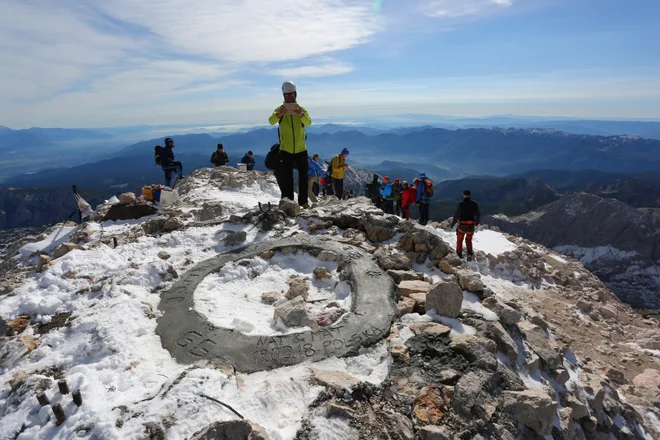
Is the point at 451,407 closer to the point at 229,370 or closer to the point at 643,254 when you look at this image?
the point at 229,370

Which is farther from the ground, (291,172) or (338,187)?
(291,172)

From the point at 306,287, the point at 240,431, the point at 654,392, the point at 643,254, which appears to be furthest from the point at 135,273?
the point at 643,254

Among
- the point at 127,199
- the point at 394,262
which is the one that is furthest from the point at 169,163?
the point at 394,262

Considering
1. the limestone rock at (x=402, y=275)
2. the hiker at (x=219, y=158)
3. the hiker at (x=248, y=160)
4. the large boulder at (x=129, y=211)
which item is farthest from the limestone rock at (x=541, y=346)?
the hiker at (x=248, y=160)

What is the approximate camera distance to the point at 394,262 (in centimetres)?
855

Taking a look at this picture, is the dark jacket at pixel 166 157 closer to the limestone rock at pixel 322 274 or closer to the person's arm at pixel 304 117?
the person's arm at pixel 304 117

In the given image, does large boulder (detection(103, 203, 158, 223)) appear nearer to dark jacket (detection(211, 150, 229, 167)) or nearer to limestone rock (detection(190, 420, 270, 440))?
dark jacket (detection(211, 150, 229, 167))

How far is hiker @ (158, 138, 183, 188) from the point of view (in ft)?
53.0

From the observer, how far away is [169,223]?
10391 mm

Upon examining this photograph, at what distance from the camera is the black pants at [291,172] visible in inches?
444

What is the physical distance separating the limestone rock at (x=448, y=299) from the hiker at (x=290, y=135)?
6.19 metres

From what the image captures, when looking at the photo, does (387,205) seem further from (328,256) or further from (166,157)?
(166,157)

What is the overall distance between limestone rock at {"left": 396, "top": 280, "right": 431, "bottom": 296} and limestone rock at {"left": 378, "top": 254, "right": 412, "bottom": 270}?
763mm

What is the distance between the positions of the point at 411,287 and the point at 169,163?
13369 millimetres
